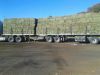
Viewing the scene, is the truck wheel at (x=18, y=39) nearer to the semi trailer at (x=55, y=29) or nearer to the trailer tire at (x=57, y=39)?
the semi trailer at (x=55, y=29)

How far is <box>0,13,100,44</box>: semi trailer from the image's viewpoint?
3706cm

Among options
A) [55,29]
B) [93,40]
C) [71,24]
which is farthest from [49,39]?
[93,40]

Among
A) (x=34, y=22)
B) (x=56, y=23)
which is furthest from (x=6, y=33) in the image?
(x=56, y=23)

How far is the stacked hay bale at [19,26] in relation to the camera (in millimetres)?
40844

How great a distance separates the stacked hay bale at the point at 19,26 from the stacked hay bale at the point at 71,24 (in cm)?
113

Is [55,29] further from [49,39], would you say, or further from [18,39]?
[18,39]

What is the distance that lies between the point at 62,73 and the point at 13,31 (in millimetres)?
29656

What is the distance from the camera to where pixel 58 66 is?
1484cm

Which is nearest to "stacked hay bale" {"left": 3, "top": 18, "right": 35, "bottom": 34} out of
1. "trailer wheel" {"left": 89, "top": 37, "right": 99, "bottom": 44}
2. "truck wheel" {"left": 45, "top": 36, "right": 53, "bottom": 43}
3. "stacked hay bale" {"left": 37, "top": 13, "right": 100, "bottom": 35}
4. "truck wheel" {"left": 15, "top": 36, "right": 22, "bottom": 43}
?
"truck wheel" {"left": 15, "top": 36, "right": 22, "bottom": 43}

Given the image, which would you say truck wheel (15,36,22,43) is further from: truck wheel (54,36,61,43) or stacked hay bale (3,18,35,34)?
truck wheel (54,36,61,43)

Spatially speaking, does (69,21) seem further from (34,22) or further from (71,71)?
(71,71)

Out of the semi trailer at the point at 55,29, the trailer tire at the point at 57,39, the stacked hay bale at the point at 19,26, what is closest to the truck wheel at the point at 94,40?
the semi trailer at the point at 55,29

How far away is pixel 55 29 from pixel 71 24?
95.6 inches

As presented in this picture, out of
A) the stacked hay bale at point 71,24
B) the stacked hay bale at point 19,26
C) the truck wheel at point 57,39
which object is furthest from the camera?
the stacked hay bale at point 19,26
